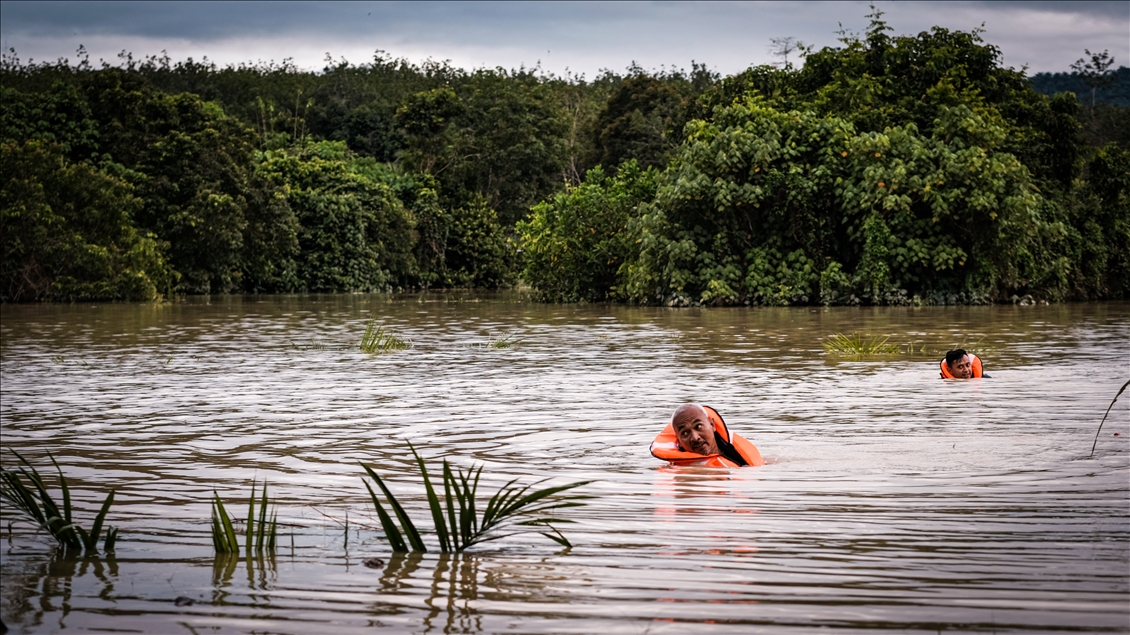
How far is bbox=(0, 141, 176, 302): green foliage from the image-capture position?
40812mm

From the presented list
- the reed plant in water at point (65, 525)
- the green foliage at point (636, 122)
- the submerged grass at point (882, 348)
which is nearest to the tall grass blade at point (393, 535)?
the reed plant in water at point (65, 525)

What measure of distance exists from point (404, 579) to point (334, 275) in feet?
173

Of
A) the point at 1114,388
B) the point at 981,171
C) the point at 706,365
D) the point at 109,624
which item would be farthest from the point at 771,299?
the point at 109,624

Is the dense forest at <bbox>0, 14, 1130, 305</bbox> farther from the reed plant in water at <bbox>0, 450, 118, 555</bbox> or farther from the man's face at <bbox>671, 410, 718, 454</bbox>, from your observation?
the reed plant in water at <bbox>0, 450, 118, 555</bbox>

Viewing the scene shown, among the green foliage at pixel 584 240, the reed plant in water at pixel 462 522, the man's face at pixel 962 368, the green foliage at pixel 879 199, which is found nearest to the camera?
the reed plant in water at pixel 462 522

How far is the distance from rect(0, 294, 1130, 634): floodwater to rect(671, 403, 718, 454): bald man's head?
238mm

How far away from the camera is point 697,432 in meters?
7.52

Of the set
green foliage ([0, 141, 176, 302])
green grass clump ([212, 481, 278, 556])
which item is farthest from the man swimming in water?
green foliage ([0, 141, 176, 302])

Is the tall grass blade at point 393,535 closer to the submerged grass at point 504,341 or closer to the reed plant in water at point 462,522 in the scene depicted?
the reed plant in water at point 462,522

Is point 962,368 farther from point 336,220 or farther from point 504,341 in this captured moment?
point 336,220

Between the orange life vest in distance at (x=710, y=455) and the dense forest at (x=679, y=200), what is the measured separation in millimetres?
25651

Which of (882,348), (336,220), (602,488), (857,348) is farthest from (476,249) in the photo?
(602,488)

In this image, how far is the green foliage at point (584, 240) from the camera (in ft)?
124

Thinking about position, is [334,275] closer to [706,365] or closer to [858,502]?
[706,365]
